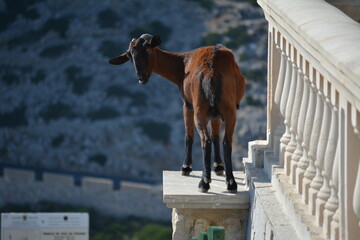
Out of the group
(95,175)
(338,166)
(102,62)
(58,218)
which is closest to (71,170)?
(95,175)

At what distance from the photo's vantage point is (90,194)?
Answer: 175 ft

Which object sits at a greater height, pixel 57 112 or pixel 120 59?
pixel 120 59

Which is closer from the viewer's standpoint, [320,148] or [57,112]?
[320,148]

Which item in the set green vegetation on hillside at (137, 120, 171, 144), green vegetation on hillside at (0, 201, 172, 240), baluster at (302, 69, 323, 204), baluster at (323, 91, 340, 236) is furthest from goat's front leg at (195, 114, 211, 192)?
green vegetation on hillside at (137, 120, 171, 144)

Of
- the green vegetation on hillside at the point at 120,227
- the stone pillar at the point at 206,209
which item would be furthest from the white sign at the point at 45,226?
the green vegetation on hillside at the point at 120,227

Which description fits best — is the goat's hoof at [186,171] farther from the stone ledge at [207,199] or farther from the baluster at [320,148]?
the baluster at [320,148]

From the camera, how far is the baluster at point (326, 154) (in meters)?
5.03

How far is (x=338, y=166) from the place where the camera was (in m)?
4.91

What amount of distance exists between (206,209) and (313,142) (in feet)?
5.71

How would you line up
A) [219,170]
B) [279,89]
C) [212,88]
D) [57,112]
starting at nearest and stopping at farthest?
[279,89]
[212,88]
[219,170]
[57,112]

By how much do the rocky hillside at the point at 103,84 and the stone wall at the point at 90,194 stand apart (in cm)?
209

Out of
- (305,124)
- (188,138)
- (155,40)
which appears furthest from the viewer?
(188,138)

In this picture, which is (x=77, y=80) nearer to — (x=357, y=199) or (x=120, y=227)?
(x=120, y=227)

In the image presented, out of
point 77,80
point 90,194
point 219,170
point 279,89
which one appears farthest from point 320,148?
point 77,80
